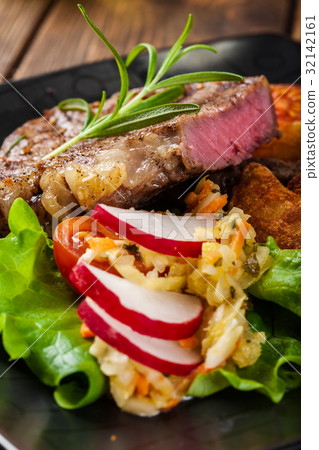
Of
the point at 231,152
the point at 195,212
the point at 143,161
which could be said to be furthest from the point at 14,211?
the point at 231,152

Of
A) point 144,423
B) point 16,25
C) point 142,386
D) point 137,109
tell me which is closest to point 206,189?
point 137,109

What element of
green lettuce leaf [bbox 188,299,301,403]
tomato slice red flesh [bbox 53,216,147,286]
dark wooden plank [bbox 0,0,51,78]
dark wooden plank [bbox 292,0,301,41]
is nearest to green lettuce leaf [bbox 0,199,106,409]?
tomato slice red flesh [bbox 53,216,147,286]

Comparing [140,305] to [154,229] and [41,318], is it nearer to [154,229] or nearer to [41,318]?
[154,229]

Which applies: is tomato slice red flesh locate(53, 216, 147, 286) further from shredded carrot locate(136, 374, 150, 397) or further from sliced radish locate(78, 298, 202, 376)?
shredded carrot locate(136, 374, 150, 397)

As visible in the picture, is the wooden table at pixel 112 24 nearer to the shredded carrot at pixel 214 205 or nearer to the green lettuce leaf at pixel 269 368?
the shredded carrot at pixel 214 205

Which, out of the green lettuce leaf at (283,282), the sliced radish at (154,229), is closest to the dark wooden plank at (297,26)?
the green lettuce leaf at (283,282)
